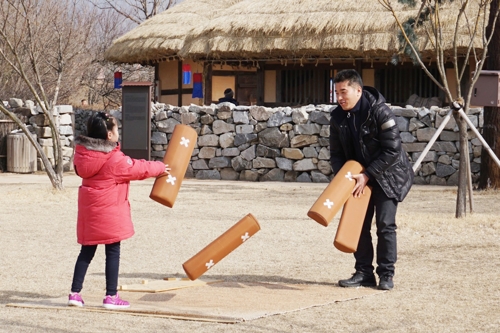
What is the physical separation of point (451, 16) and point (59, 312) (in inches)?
570

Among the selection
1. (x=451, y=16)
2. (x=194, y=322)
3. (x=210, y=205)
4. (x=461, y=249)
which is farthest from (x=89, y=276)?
(x=451, y=16)

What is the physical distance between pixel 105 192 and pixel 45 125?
43.9 ft

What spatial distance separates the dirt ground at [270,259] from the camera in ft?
16.9

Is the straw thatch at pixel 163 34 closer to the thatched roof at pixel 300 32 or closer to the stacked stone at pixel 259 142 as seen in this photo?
the thatched roof at pixel 300 32

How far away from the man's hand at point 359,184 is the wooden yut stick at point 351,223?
0.11ft

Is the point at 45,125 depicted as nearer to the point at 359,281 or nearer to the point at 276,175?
the point at 276,175

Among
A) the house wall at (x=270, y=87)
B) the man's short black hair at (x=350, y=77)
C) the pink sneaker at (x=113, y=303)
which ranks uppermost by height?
the house wall at (x=270, y=87)

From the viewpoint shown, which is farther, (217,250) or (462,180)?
(462,180)

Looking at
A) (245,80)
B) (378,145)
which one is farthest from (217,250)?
(245,80)

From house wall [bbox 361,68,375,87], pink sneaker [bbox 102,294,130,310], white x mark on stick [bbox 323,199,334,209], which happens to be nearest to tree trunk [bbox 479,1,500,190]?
house wall [bbox 361,68,375,87]

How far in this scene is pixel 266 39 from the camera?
19.7m

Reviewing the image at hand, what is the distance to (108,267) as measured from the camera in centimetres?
558

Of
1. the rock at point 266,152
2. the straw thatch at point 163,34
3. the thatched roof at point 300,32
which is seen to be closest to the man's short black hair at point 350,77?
the rock at point 266,152

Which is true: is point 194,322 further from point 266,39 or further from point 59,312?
point 266,39
